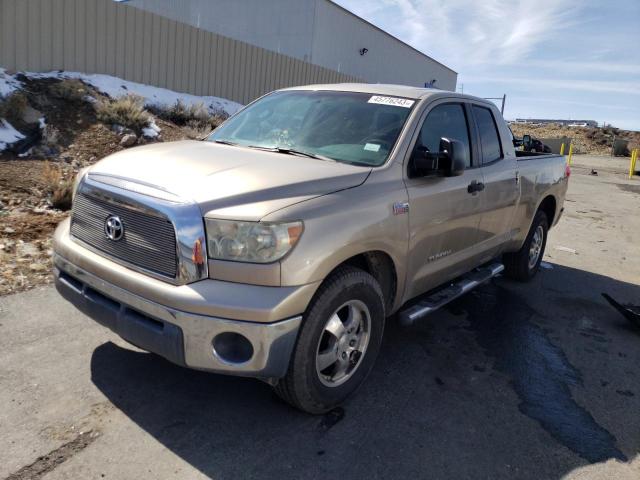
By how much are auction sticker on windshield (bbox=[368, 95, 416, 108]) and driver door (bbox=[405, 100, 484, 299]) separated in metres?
0.17

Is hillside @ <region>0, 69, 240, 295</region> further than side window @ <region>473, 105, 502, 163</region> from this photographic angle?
Yes

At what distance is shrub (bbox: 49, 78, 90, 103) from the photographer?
10969mm

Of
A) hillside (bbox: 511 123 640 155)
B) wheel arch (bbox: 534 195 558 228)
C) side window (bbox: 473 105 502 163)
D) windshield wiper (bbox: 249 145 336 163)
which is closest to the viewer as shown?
windshield wiper (bbox: 249 145 336 163)

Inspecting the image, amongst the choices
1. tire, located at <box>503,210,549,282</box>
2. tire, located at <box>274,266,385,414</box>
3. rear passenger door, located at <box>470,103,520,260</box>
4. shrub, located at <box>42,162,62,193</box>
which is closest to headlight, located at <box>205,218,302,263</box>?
tire, located at <box>274,266,385,414</box>

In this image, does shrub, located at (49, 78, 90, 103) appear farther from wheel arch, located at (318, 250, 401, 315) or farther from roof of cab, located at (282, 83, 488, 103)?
wheel arch, located at (318, 250, 401, 315)

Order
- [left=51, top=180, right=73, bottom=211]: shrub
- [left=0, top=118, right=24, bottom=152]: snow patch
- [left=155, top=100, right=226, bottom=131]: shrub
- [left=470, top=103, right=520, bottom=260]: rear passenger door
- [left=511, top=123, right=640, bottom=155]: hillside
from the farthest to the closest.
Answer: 1. [left=511, top=123, right=640, bottom=155]: hillside
2. [left=155, top=100, right=226, bottom=131]: shrub
3. [left=0, top=118, right=24, bottom=152]: snow patch
4. [left=51, top=180, right=73, bottom=211]: shrub
5. [left=470, top=103, right=520, bottom=260]: rear passenger door

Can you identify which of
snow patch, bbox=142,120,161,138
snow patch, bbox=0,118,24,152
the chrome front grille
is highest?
snow patch, bbox=142,120,161,138

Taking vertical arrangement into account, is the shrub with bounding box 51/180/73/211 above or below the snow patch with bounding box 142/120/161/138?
below

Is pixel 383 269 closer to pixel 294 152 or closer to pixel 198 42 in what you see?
pixel 294 152

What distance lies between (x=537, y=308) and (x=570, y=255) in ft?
9.91

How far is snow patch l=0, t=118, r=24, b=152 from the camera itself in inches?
335

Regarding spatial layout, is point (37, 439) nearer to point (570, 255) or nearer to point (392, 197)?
point (392, 197)

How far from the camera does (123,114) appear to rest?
36.7ft

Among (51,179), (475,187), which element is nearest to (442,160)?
(475,187)
